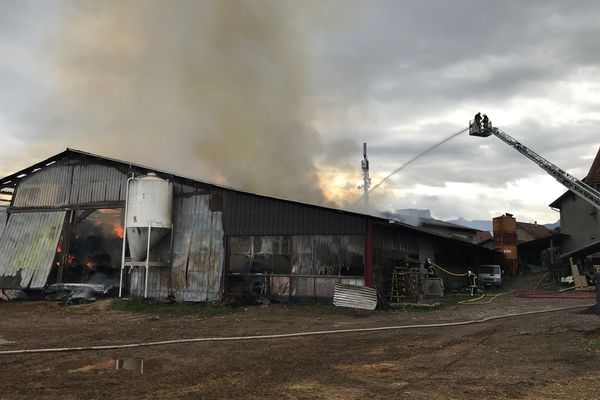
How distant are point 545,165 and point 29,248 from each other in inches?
1368

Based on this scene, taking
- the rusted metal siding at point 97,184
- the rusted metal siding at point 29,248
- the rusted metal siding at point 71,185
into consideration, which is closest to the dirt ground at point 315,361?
the rusted metal siding at point 29,248

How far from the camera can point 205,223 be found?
823 inches

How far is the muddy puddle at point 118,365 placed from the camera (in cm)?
866

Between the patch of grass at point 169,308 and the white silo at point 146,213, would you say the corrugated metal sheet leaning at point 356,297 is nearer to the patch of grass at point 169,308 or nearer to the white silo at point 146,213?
the patch of grass at point 169,308

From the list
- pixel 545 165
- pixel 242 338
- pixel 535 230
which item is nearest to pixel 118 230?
pixel 242 338

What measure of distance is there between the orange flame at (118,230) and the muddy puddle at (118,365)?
Answer: 513 inches

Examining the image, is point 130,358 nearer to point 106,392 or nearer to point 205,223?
point 106,392

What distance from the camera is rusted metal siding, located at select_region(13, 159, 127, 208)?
22.4 m

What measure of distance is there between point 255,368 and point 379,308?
10098 millimetres

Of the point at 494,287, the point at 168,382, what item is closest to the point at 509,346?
the point at 168,382

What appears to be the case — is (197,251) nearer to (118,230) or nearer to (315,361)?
(118,230)

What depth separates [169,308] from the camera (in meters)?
18.8

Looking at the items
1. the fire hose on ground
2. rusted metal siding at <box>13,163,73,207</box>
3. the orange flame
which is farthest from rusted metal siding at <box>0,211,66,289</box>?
the fire hose on ground

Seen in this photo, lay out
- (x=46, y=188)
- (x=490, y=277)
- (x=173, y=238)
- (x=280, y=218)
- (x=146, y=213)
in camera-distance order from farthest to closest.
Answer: (x=490, y=277) → (x=46, y=188) → (x=173, y=238) → (x=146, y=213) → (x=280, y=218)
